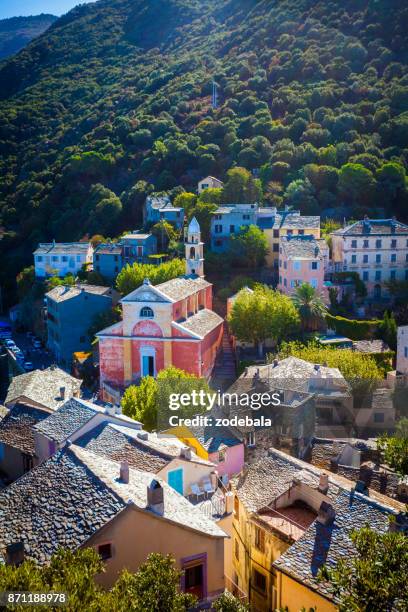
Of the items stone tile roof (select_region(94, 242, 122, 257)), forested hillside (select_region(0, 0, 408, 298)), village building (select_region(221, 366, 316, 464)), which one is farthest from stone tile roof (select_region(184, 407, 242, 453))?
forested hillside (select_region(0, 0, 408, 298))

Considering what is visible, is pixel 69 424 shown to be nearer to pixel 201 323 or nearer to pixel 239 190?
pixel 201 323

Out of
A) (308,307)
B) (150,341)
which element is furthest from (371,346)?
(150,341)

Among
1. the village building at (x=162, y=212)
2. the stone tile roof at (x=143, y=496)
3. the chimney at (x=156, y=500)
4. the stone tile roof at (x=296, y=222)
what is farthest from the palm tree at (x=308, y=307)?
the chimney at (x=156, y=500)

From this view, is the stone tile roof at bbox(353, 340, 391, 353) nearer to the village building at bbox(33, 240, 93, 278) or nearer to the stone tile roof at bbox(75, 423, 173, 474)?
the stone tile roof at bbox(75, 423, 173, 474)

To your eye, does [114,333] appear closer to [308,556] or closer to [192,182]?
[308,556]

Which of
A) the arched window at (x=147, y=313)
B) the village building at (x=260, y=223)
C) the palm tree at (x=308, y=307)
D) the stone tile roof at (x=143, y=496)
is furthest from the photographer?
the village building at (x=260, y=223)

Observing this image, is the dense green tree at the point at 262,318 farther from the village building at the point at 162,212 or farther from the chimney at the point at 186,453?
the village building at the point at 162,212
